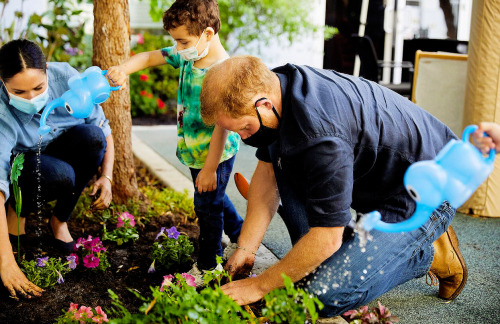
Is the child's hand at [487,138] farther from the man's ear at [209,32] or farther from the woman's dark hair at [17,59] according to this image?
the woman's dark hair at [17,59]

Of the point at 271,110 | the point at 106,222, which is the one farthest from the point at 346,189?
the point at 106,222

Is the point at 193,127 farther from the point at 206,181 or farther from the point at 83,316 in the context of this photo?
the point at 83,316

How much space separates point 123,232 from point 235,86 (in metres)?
1.47

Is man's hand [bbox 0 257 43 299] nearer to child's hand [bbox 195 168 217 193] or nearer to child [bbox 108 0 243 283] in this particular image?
child [bbox 108 0 243 283]

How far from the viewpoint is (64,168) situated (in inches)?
107

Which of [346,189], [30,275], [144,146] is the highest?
[346,189]

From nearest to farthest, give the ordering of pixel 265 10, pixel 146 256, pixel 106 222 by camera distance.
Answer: pixel 146 256
pixel 106 222
pixel 265 10

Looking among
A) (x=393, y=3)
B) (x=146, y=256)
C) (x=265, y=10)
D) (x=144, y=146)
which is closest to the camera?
(x=146, y=256)

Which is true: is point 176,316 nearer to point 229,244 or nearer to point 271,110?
point 271,110

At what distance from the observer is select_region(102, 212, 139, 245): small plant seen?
286cm

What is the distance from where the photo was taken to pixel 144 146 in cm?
582

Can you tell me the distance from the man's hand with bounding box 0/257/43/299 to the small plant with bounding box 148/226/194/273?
554mm

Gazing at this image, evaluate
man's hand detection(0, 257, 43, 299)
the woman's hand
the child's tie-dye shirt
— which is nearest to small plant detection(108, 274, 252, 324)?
man's hand detection(0, 257, 43, 299)

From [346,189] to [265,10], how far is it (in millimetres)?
6862
